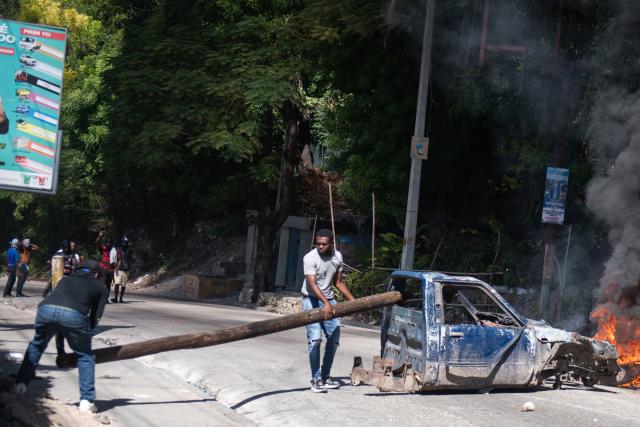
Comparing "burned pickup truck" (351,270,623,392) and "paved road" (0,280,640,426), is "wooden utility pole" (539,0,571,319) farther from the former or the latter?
"burned pickup truck" (351,270,623,392)

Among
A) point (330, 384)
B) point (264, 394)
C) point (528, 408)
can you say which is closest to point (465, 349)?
point (528, 408)

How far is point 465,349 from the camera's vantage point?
9.69m

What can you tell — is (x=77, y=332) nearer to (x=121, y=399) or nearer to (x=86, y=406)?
(x=86, y=406)

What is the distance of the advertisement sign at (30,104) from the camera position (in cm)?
1401

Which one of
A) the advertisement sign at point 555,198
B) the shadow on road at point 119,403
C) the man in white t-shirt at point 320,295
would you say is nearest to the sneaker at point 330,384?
the man in white t-shirt at point 320,295

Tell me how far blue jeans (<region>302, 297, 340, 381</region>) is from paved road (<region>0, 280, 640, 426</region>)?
270mm

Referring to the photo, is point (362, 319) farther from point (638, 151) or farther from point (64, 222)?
point (64, 222)

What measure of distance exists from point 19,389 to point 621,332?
321 inches

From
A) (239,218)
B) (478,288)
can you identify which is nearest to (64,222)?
(239,218)

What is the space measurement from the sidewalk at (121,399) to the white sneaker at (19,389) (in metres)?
0.08

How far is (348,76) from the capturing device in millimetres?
24016

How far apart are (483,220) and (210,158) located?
10.1 meters

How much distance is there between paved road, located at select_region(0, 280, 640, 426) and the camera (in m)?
8.48

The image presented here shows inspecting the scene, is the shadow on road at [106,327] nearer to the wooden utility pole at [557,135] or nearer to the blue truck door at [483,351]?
the blue truck door at [483,351]
